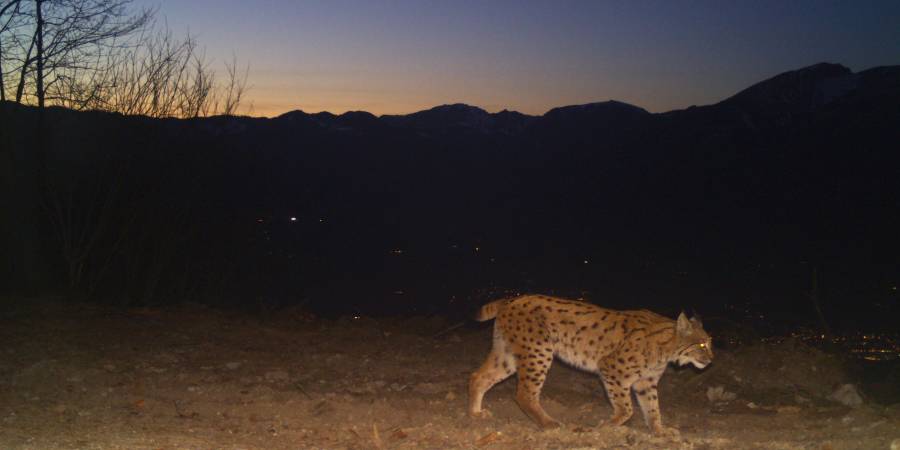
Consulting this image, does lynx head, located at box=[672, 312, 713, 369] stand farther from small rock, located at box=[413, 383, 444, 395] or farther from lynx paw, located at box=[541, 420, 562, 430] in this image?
small rock, located at box=[413, 383, 444, 395]

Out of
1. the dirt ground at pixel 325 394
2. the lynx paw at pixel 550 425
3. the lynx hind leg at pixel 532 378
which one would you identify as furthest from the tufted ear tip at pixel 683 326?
the lynx paw at pixel 550 425

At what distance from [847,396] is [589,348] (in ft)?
11.4

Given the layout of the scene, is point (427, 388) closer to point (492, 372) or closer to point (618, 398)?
point (492, 372)

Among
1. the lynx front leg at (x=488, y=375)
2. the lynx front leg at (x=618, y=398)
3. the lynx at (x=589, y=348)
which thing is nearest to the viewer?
the lynx front leg at (x=618, y=398)

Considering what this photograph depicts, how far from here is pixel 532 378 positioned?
8391mm

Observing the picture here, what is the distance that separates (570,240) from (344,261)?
1563cm

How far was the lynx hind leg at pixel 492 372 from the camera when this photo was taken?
8.46 metres

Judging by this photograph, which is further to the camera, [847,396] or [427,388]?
[427,388]

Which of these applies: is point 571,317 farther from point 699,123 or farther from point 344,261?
point 699,123

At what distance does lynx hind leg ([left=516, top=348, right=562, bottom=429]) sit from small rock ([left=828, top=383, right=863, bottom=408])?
3.81 meters

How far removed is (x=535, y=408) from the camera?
821 centimetres

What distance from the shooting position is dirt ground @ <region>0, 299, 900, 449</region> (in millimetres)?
6688

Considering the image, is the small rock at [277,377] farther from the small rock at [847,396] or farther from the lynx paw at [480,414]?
the small rock at [847,396]

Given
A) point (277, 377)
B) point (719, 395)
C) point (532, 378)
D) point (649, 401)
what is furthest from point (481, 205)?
point (649, 401)
